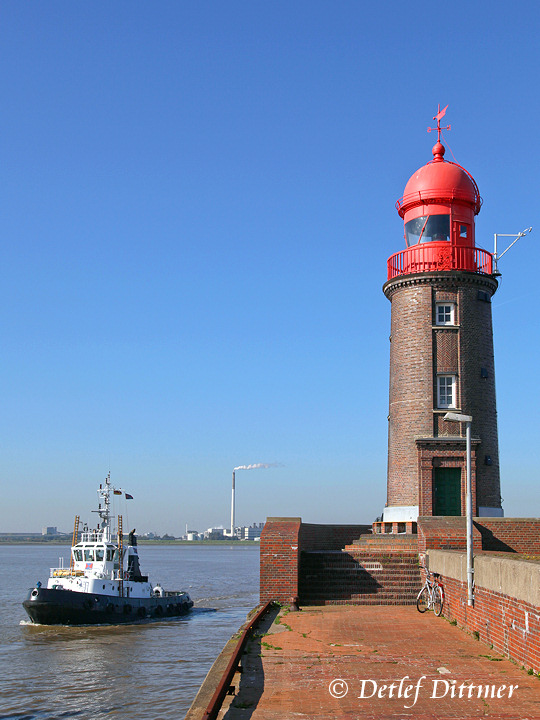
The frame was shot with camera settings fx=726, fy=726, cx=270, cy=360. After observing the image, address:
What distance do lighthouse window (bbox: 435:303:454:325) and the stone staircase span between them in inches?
351

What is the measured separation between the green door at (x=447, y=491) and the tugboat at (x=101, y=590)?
17922 mm

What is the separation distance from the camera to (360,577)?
20234 mm

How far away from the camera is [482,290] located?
27.3m

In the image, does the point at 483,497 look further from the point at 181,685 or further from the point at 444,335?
the point at 181,685

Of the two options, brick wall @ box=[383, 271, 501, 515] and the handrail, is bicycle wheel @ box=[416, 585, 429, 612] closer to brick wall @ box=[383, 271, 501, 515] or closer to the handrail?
the handrail

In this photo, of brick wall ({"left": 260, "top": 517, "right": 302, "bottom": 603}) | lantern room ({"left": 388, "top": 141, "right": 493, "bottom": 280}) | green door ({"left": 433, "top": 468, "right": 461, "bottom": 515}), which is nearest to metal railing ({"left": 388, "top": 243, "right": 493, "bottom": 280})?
lantern room ({"left": 388, "top": 141, "right": 493, "bottom": 280})

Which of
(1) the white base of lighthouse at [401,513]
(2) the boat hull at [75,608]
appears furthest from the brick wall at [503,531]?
(2) the boat hull at [75,608]

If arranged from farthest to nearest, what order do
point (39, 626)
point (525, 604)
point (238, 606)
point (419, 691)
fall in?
point (238, 606)
point (39, 626)
point (525, 604)
point (419, 691)

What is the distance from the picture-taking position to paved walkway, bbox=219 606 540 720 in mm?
8555

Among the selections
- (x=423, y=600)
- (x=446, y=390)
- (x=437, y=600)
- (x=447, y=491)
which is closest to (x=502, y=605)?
(x=437, y=600)

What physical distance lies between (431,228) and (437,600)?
1516 cm

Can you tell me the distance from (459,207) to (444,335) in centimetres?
494

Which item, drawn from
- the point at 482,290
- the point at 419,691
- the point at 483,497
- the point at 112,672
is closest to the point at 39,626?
the point at 112,672

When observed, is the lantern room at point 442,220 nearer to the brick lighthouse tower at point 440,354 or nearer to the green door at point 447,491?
the brick lighthouse tower at point 440,354
